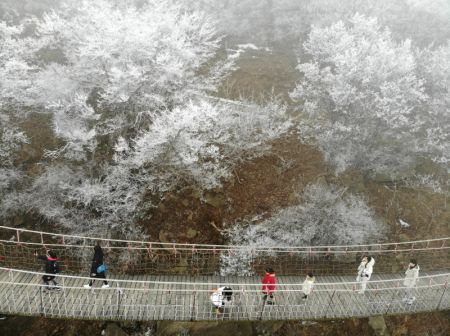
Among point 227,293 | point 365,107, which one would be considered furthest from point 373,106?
point 227,293

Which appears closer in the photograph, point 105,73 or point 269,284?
point 269,284

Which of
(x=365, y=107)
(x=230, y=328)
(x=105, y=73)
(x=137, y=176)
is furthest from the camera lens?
(x=365, y=107)

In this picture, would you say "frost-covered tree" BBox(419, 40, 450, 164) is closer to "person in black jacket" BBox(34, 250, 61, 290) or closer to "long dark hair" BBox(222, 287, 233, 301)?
"long dark hair" BBox(222, 287, 233, 301)

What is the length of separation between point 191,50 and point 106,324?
38.2ft

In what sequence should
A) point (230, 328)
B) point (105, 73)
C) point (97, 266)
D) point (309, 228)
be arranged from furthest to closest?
point (105, 73), point (309, 228), point (230, 328), point (97, 266)

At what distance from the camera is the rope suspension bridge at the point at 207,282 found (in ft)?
37.4

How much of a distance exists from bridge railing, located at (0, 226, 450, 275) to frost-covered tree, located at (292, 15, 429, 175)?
13.4 feet

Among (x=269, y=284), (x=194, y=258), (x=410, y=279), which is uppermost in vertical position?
(x=269, y=284)

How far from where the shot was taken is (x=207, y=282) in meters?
13.0

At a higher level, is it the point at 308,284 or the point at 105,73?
the point at 105,73

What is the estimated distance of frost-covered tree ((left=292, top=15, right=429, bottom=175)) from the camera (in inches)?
685

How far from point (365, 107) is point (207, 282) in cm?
1038

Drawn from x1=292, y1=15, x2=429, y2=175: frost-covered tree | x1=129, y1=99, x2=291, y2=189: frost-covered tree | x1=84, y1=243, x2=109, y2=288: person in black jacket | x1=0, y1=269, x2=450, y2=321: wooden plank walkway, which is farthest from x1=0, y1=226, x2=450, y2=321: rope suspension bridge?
x1=292, y1=15, x2=429, y2=175: frost-covered tree

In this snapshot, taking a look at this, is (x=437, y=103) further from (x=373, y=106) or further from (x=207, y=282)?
(x=207, y=282)
